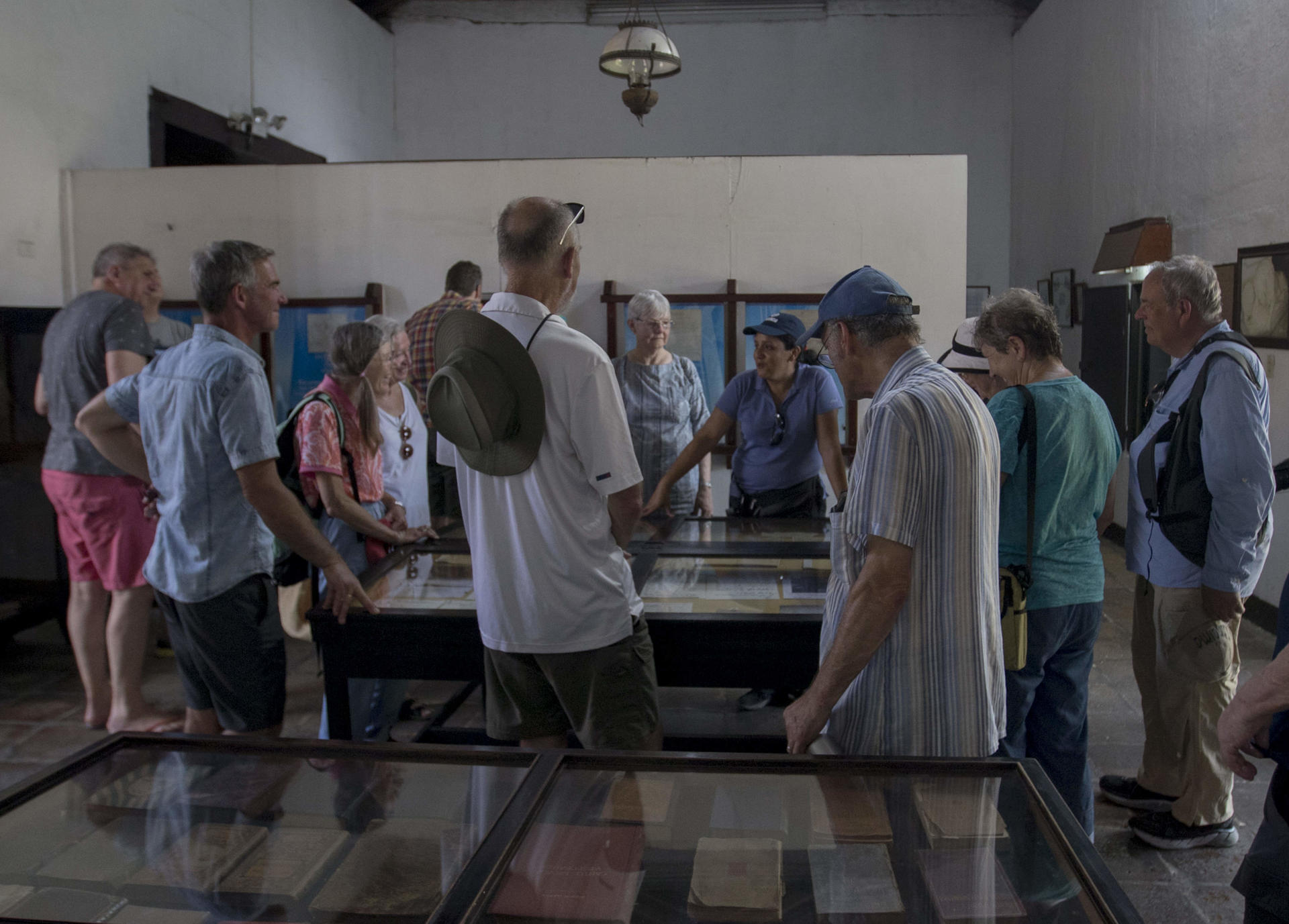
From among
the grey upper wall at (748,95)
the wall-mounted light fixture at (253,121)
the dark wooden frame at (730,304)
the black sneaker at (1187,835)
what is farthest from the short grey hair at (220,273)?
the grey upper wall at (748,95)

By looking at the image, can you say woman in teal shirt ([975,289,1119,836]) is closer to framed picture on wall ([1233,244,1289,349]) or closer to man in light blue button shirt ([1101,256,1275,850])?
man in light blue button shirt ([1101,256,1275,850])

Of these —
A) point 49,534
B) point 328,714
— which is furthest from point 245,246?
point 49,534

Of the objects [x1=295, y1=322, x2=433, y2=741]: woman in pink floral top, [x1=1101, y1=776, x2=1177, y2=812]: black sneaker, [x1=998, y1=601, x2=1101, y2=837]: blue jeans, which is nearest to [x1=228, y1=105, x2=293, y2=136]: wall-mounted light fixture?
[x1=295, y1=322, x2=433, y2=741]: woman in pink floral top

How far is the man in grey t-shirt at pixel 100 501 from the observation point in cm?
387

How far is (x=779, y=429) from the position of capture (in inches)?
153

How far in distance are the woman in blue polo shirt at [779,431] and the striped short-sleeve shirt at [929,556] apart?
2033 mm

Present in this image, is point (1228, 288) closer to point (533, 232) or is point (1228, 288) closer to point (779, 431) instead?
point (779, 431)

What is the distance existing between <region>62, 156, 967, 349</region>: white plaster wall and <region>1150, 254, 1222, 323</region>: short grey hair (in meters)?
2.56

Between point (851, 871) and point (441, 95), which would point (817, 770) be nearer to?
point (851, 871)

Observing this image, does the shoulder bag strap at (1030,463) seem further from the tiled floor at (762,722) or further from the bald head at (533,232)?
the bald head at (533,232)

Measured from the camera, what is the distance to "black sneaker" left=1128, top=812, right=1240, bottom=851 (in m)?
2.96

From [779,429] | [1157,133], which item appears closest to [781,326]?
[779,429]

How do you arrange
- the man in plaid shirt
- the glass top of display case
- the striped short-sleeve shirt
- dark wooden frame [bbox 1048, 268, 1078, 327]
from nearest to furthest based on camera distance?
the striped short-sleeve shirt < the glass top of display case < the man in plaid shirt < dark wooden frame [bbox 1048, 268, 1078, 327]

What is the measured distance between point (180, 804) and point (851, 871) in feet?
3.35
